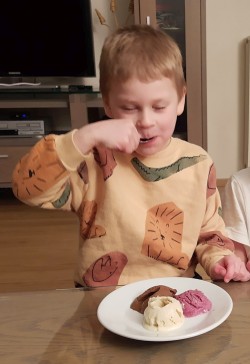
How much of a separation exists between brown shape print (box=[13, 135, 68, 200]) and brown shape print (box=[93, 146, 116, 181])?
18cm

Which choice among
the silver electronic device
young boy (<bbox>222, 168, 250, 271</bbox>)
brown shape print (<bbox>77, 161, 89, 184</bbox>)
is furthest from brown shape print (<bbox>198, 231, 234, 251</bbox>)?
the silver electronic device

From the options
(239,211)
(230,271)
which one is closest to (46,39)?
(239,211)

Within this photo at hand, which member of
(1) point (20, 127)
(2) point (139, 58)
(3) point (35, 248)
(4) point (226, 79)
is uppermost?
(2) point (139, 58)

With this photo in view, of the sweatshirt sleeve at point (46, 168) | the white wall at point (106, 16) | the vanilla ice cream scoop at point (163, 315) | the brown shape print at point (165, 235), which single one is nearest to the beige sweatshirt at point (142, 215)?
the brown shape print at point (165, 235)

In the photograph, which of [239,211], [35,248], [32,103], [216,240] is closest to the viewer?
[216,240]

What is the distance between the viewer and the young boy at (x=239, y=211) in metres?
1.04

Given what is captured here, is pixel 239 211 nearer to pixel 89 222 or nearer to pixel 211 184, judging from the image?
pixel 211 184

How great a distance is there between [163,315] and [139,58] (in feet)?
1.45

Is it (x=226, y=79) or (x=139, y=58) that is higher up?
(x=139, y=58)

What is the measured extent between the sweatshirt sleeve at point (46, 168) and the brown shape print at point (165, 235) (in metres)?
0.21

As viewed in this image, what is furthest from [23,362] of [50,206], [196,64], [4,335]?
[196,64]

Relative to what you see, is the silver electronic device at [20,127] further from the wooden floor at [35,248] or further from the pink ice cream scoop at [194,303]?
the pink ice cream scoop at [194,303]

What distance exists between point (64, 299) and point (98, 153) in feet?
1.01

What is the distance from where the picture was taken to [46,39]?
3027 mm
